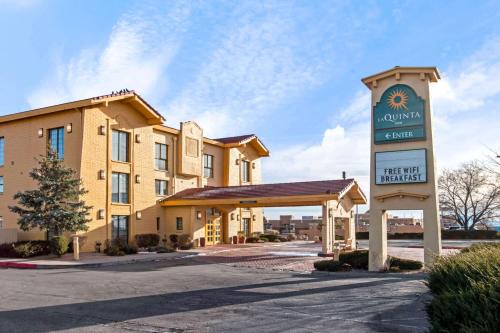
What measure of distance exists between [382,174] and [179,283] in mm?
8499

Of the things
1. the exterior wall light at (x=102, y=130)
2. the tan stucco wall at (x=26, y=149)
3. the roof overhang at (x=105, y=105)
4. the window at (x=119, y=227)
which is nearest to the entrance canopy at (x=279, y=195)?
the window at (x=119, y=227)

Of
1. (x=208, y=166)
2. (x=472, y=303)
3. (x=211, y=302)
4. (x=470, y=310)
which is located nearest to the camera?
(x=470, y=310)

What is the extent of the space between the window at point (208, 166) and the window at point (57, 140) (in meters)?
12.8

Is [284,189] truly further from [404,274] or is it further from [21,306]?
[21,306]

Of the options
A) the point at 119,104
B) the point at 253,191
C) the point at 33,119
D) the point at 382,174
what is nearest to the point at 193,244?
the point at 253,191

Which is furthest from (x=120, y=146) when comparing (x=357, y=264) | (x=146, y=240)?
(x=357, y=264)

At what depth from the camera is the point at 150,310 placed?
10539 mm

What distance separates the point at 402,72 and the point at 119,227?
1961 centimetres

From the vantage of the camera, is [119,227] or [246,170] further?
[246,170]

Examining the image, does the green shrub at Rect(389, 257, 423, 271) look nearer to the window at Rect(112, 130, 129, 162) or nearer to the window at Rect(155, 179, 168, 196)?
the window at Rect(112, 130, 129, 162)

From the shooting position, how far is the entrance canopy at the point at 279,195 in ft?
93.0

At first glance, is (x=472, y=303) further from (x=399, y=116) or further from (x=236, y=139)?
(x=236, y=139)

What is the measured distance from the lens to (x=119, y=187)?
1220 inches

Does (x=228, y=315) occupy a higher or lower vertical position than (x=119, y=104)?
lower
